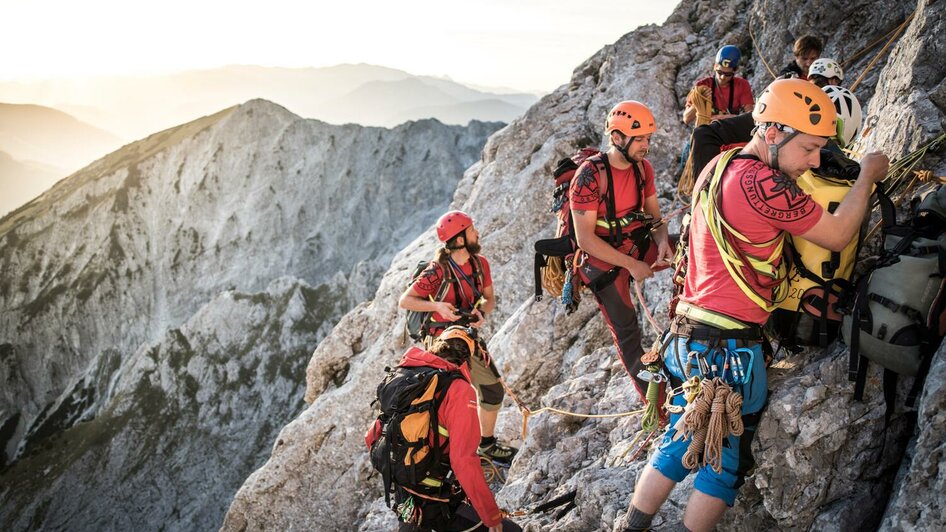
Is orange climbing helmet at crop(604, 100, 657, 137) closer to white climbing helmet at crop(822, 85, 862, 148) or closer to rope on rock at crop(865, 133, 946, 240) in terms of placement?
white climbing helmet at crop(822, 85, 862, 148)

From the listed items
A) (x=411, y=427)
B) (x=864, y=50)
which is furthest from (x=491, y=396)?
(x=864, y=50)

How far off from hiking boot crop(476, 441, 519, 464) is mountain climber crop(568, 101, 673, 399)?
3.29 meters

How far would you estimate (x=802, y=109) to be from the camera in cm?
415

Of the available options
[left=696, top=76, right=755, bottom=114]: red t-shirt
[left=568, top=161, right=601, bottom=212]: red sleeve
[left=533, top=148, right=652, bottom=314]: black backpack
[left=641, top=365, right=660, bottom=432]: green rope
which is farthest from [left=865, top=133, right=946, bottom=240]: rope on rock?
[left=696, top=76, right=755, bottom=114]: red t-shirt

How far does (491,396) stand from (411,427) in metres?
3.40

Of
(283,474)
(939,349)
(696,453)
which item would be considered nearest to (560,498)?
(696,453)

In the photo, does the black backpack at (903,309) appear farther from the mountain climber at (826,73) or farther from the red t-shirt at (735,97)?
the red t-shirt at (735,97)

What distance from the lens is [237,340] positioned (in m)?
52.8

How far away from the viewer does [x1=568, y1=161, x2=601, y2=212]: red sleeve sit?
7.10m

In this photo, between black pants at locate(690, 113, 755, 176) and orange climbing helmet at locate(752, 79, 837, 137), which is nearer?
orange climbing helmet at locate(752, 79, 837, 137)


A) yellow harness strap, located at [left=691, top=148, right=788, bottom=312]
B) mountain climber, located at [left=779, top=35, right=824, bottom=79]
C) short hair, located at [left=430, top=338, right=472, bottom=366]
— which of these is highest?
mountain climber, located at [left=779, top=35, right=824, bottom=79]

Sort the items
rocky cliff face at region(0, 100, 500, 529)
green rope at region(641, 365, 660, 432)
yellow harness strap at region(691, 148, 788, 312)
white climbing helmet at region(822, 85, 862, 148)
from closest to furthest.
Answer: yellow harness strap at region(691, 148, 788, 312)
green rope at region(641, 365, 660, 432)
white climbing helmet at region(822, 85, 862, 148)
rocky cliff face at region(0, 100, 500, 529)

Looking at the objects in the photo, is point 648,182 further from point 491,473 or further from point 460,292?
point 491,473

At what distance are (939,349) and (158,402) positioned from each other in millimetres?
55087
